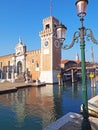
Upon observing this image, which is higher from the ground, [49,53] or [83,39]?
[49,53]

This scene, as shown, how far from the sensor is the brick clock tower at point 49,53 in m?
40.2

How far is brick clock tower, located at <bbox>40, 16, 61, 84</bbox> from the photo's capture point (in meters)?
40.2

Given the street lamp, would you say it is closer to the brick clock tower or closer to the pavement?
the pavement

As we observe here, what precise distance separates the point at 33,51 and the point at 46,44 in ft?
19.8

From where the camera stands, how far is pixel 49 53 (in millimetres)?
40656

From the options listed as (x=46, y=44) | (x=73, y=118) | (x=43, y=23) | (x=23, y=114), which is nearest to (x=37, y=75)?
(x=46, y=44)

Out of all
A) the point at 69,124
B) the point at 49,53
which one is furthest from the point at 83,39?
the point at 49,53

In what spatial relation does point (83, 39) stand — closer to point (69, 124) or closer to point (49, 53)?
point (69, 124)

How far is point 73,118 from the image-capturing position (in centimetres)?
812

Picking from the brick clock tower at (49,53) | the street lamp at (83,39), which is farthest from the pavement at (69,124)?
the brick clock tower at (49,53)

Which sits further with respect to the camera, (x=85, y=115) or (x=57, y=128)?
(x=57, y=128)

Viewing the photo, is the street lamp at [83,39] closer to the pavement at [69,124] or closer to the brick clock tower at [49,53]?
the pavement at [69,124]

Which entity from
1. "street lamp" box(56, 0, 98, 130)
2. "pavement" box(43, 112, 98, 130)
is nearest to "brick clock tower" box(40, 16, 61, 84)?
"pavement" box(43, 112, 98, 130)

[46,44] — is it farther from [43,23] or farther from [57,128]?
[57,128]
